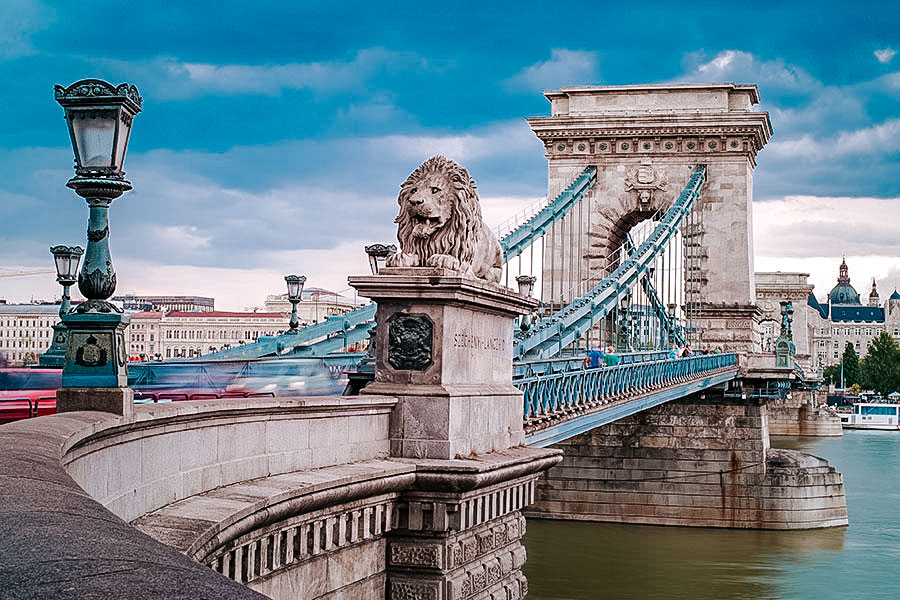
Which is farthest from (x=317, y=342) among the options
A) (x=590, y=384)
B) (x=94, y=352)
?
(x=94, y=352)

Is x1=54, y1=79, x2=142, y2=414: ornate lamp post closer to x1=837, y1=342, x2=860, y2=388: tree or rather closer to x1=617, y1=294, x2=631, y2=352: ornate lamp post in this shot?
x1=617, y1=294, x2=631, y2=352: ornate lamp post

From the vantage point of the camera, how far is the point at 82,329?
6531mm

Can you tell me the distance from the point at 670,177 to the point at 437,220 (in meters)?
33.8

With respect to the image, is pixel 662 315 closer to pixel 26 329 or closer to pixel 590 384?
pixel 26 329

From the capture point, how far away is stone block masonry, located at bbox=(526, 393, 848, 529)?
1309 inches

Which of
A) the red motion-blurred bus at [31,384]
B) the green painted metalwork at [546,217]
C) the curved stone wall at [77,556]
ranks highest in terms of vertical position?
the green painted metalwork at [546,217]

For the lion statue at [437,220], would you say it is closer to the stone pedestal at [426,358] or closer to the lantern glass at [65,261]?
the stone pedestal at [426,358]

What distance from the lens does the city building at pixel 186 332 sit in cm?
4153

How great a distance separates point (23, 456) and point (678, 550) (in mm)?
27187

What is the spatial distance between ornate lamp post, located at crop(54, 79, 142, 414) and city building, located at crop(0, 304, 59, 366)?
926 inches

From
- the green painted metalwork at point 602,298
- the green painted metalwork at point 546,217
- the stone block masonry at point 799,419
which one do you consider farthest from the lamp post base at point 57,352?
the stone block masonry at point 799,419

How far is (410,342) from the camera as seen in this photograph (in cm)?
987

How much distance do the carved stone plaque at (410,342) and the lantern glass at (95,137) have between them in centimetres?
346

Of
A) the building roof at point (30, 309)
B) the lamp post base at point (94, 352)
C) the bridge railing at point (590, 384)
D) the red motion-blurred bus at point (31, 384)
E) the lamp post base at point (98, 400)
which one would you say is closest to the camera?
the lamp post base at point (98, 400)
